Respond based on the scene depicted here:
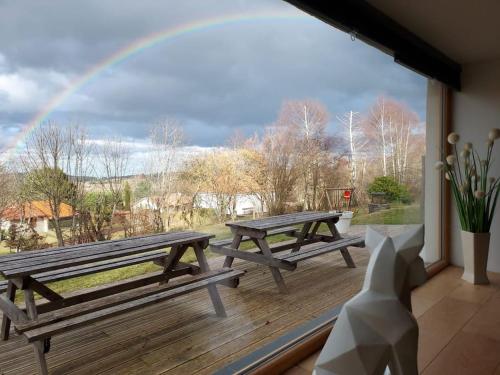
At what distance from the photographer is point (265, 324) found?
7.35ft

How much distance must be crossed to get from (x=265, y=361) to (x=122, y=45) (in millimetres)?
1935

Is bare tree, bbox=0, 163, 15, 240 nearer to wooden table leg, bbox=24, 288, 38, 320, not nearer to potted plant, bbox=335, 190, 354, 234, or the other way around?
wooden table leg, bbox=24, 288, 38, 320

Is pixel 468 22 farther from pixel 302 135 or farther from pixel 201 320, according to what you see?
pixel 201 320

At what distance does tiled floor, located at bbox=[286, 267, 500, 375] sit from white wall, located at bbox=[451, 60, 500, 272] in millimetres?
451

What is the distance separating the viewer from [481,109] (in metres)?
3.31

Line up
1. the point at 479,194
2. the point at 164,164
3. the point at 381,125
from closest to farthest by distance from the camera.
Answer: the point at 164,164
the point at 479,194
the point at 381,125

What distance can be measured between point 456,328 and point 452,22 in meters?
1.90

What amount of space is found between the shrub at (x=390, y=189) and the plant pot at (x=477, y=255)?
3.16 feet

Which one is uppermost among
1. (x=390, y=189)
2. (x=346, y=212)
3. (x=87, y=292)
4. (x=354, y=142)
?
(x=354, y=142)

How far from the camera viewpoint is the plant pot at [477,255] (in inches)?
118

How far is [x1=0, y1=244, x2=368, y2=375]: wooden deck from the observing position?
1773 millimetres

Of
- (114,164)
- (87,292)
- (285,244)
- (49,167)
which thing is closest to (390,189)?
(285,244)

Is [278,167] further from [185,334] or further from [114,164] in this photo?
[185,334]

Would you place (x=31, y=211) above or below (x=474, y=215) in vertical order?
above
